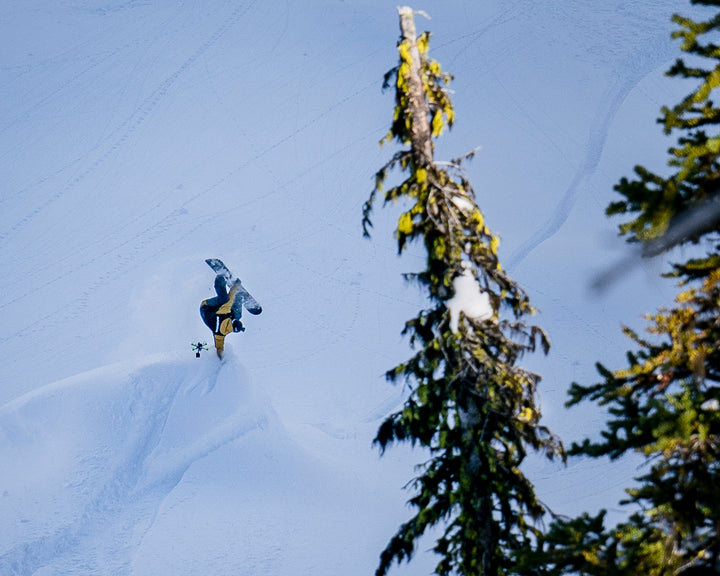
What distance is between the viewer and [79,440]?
68.6ft

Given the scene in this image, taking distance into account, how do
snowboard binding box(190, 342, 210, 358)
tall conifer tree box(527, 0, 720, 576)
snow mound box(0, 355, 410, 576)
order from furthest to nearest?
snowboard binding box(190, 342, 210, 358) < snow mound box(0, 355, 410, 576) < tall conifer tree box(527, 0, 720, 576)

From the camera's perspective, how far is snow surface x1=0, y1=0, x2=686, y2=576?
62.4ft

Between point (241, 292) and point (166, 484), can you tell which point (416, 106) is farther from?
point (166, 484)

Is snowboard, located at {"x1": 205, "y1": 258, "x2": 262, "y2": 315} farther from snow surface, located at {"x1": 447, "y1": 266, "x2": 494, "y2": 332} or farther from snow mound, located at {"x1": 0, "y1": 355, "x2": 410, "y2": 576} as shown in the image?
snow surface, located at {"x1": 447, "y1": 266, "x2": 494, "y2": 332}

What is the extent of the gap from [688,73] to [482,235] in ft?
9.31

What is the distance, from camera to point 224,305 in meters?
21.2

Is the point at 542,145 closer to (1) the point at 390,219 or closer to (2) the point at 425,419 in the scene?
(1) the point at 390,219

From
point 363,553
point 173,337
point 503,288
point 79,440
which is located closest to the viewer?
point 503,288

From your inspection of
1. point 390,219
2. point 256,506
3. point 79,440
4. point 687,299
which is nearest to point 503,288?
point 687,299

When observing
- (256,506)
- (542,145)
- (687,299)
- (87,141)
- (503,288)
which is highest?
(87,141)

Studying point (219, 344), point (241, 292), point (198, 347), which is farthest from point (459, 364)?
point (198, 347)

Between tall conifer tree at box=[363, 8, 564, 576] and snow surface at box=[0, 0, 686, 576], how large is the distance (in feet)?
27.1

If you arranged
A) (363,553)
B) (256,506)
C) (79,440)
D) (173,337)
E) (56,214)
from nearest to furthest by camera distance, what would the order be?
(363,553) < (256,506) < (79,440) < (173,337) < (56,214)

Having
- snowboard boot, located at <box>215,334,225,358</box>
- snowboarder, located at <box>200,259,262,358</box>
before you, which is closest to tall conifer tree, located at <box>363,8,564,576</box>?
snowboarder, located at <box>200,259,262,358</box>
